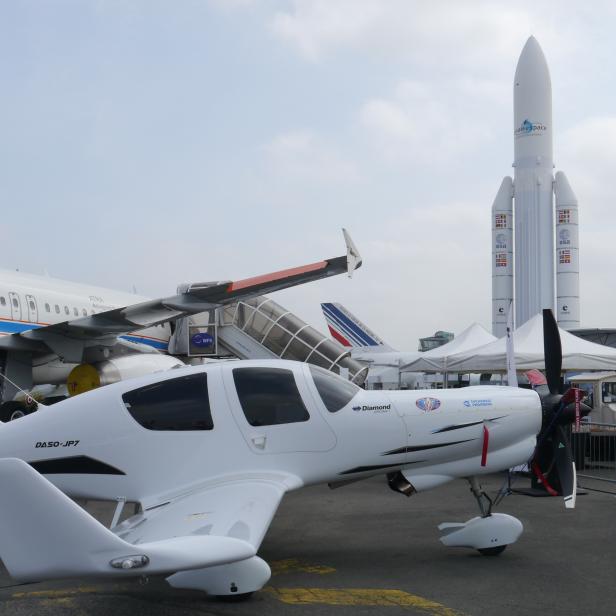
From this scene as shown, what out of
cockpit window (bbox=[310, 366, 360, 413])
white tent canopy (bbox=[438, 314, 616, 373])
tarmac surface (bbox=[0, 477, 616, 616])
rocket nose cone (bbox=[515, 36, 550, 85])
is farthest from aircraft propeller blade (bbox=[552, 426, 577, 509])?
rocket nose cone (bbox=[515, 36, 550, 85])

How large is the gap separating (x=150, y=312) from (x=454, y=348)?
425 inches

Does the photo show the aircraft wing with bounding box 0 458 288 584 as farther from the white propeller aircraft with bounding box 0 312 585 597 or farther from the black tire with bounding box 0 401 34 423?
the black tire with bounding box 0 401 34 423

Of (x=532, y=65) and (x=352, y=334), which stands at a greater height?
(x=532, y=65)

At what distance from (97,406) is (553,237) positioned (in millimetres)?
46799

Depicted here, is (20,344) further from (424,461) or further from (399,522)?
(424,461)

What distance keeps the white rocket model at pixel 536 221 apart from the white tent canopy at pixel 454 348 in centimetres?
2457

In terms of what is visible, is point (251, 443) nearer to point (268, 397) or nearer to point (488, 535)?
point (268, 397)

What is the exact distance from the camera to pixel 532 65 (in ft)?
161

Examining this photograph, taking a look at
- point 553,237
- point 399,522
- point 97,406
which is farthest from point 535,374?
point 553,237

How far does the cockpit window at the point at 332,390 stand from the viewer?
6953 millimetres

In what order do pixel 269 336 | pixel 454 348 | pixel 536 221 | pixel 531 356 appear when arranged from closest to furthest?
1. pixel 531 356
2. pixel 454 348
3. pixel 269 336
4. pixel 536 221

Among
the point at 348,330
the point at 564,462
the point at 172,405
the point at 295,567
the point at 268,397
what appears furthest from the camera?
the point at 348,330

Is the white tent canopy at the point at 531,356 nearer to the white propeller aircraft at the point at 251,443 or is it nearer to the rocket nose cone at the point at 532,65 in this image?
the white propeller aircraft at the point at 251,443

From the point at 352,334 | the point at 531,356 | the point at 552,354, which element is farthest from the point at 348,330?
the point at 552,354
